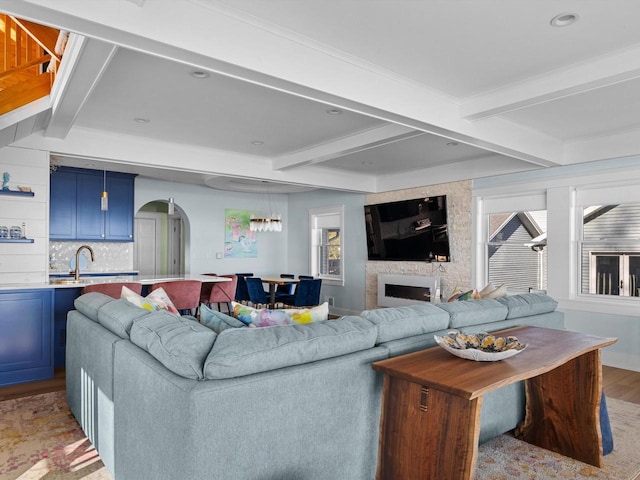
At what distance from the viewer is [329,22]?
2.54 metres

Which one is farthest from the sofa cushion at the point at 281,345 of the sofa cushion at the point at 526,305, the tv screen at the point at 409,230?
the tv screen at the point at 409,230

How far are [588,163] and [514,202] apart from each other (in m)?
1.00

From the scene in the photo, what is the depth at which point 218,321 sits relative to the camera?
2.29 m

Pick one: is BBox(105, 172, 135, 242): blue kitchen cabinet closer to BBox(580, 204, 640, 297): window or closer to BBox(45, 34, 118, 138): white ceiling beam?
BBox(45, 34, 118, 138): white ceiling beam

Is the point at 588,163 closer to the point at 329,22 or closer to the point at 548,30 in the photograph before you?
the point at 548,30

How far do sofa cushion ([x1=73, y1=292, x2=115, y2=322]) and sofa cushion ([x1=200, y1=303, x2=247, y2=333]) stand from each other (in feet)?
2.82

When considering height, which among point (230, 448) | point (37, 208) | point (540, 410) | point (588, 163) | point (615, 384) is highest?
point (588, 163)

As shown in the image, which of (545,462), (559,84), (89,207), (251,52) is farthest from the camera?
(89,207)

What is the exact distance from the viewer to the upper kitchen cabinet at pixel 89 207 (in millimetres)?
6730

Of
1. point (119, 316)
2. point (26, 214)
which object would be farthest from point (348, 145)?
point (26, 214)

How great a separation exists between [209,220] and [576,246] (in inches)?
244

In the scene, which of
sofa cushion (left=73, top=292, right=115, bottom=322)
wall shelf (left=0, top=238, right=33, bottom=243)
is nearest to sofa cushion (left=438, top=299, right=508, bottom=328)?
sofa cushion (left=73, top=292, right=115, bottom=322)

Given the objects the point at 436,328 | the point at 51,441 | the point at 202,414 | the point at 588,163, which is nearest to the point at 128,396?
the point at 202,414

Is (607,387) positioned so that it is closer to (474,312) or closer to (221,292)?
(474,312)
